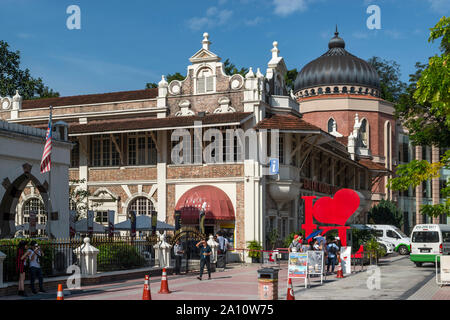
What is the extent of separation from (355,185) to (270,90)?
21932 mm

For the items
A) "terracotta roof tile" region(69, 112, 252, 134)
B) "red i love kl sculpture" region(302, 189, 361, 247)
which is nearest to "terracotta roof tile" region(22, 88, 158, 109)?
"terracotta roof tile" region(69, 112, 252, 134)

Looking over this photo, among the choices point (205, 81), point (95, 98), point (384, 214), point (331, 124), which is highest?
point (331, 124)

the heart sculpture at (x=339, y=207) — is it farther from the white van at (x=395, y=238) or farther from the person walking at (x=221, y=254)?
the white van at (x=395, y=238)

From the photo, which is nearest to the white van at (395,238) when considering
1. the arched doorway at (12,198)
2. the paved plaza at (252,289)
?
the paved plaza at (252,289)

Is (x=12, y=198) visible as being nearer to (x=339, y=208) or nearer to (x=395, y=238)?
(x=339, y=208)

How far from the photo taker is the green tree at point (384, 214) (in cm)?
6350

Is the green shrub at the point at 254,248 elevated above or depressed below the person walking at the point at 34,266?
below

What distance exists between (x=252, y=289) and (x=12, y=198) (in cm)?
1135

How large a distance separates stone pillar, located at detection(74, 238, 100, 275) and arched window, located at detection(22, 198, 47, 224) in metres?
17.9

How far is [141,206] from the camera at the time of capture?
41.2 metres

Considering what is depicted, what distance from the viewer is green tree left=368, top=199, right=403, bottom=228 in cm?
6350

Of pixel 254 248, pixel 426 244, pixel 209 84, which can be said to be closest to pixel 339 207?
pixel 426 244

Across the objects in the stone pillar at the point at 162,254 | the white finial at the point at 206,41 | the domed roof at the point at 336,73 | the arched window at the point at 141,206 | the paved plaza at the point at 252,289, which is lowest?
the paved plaza at the point at 252,289

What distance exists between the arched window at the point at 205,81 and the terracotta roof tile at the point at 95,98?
3.42m
